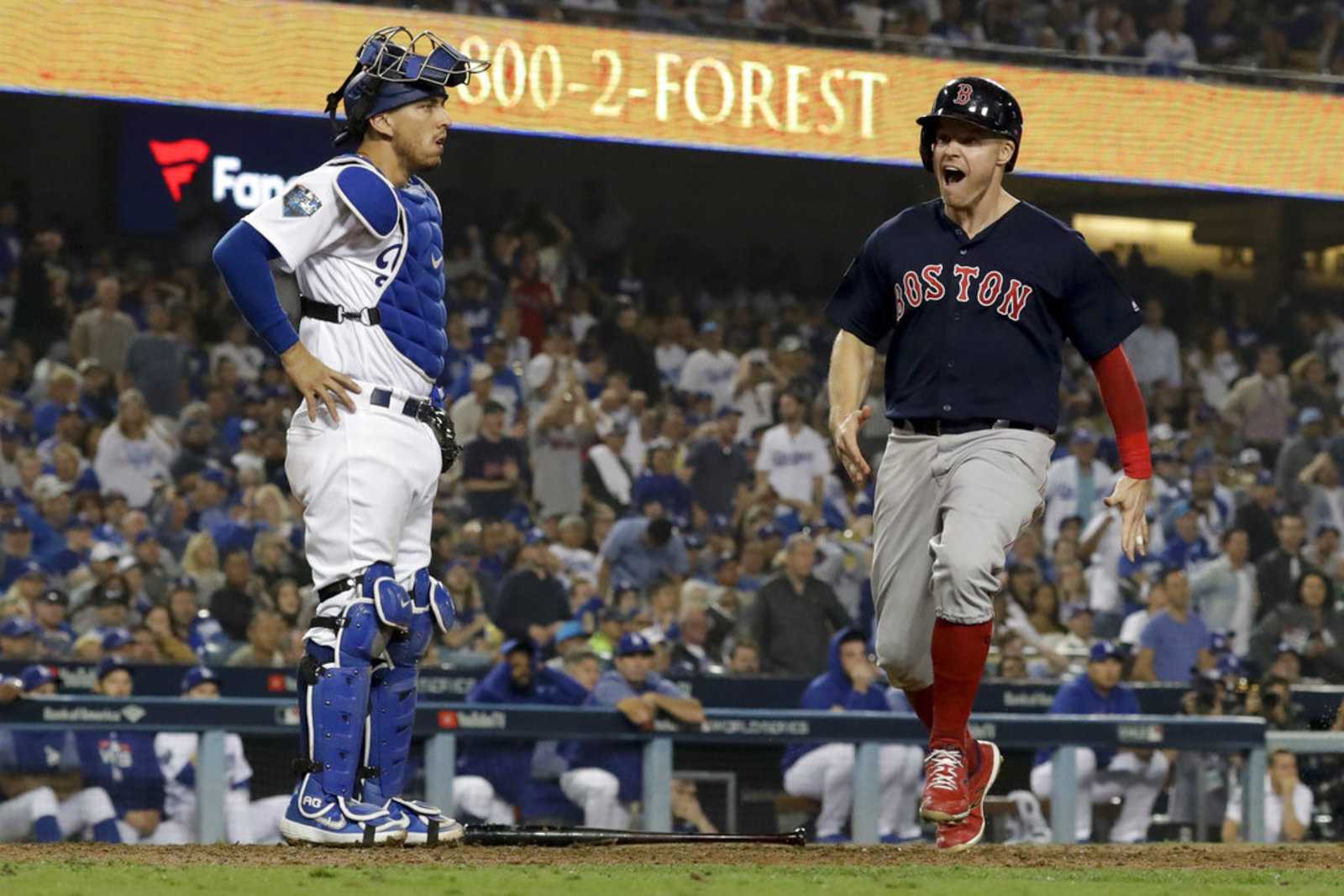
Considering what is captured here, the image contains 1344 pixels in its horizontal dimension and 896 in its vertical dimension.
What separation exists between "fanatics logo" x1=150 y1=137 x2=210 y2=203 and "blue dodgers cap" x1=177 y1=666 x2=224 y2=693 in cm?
802

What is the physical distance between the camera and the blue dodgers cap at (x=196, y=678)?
912 centimetres

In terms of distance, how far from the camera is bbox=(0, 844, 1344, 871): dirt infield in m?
4.73

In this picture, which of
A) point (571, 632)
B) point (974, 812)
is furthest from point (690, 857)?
point (571, 632)

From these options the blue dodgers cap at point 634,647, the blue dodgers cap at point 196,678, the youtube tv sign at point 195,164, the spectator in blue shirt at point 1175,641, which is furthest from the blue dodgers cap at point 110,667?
the youtube tv sign at point 195,164

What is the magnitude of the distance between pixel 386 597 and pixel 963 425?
1.39 m

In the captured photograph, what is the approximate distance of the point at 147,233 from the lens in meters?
16.3

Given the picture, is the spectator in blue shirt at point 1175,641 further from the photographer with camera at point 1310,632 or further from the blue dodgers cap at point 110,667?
the blue dodgers cap at point 110,667

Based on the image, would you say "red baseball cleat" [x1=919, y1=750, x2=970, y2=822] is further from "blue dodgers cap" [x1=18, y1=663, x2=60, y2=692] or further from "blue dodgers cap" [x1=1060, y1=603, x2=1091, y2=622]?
"blue dodgers cap" [x1=1060, y1=603, x2=1091, y2=622]

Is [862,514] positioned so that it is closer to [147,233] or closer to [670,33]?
[670,33]

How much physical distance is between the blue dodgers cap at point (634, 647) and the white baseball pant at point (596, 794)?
1010 mm

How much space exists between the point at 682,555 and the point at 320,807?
7.85 metres

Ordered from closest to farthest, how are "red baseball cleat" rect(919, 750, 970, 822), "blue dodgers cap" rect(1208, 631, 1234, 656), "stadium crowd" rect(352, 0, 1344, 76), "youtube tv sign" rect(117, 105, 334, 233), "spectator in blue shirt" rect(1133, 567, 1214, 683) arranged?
"red baseball cleat" rect(919, 750, 970, 822) < "spectator in blue shirt" rect(1133, 567, 1214, 683) < "blue dodgers cap" rect(1208, 631, 1234, 656) < "stadium crowd" rect(352, 0, 1344, 76) < "youtube tv sign" rect(117, 105, 334, 233)

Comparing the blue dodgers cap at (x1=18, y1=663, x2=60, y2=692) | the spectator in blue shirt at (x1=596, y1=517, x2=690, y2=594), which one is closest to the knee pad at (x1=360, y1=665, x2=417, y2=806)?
the blue dodgers cap at (x1=18, y1=663, x2=60, y2=692)

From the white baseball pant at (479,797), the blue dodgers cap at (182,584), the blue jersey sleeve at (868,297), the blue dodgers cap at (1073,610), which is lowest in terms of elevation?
the white baseball pant at (479,797)
